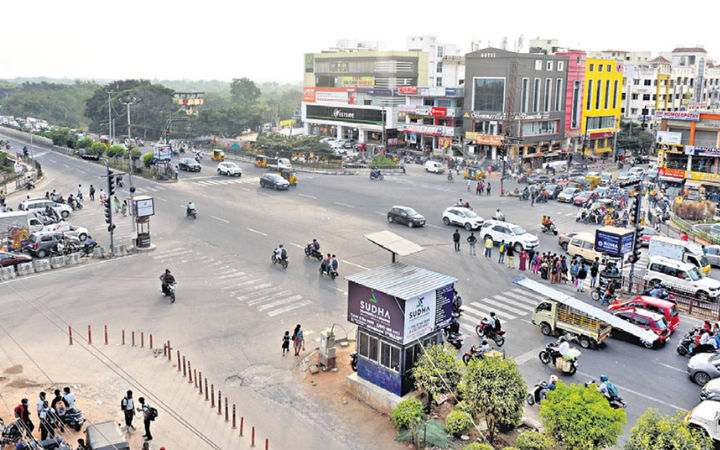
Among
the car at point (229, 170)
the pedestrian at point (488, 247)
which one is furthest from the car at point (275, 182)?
the pedestrian at point (488, 247)

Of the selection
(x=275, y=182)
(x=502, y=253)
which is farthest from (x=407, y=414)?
(x=275, y=182)

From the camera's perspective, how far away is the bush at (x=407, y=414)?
16.8 metres

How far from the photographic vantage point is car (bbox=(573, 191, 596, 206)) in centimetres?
4822

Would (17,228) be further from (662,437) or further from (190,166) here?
(662,437)

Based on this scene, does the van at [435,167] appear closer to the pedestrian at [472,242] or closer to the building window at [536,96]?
the building window at [536,96]

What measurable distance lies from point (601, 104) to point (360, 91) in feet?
110

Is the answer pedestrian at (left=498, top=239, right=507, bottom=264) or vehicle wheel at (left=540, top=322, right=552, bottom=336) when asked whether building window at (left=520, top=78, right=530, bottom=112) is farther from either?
vehicle wheel at (left=540, top=322, right=552, bottom=336)

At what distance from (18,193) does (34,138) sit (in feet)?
150

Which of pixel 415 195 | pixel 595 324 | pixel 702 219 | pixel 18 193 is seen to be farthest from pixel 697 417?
pixel 18 193

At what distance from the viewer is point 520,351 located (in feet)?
72.8

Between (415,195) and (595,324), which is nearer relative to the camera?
(595,324)

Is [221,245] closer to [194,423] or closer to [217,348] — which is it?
[217,348]

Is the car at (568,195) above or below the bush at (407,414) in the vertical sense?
above

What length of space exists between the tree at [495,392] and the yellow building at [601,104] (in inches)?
2789
